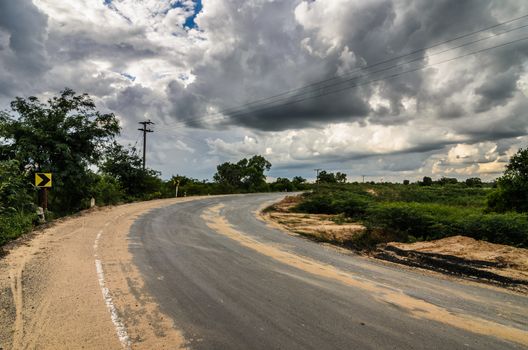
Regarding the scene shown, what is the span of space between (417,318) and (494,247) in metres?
7.22

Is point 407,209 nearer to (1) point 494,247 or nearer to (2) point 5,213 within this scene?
(1) point 494,247

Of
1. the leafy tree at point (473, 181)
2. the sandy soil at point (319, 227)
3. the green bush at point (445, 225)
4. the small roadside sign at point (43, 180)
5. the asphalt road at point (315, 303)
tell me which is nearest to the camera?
the asphalt road at point (315, 303)

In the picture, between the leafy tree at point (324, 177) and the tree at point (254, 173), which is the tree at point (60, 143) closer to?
the tree at point (254, 173)

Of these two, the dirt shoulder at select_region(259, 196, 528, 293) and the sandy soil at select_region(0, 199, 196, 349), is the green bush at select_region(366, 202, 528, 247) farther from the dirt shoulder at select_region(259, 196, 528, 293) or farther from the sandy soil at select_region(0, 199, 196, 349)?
the sandy soil at select_region(0, 199, 196, 349)

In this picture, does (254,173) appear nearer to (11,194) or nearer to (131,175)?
(131,175)

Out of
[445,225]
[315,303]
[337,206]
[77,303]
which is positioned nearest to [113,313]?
[77,303]

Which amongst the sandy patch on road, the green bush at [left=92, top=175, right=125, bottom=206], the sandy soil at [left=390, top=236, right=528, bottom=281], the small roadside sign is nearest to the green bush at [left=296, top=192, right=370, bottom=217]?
the sandy soil at [left=390, top=236, right=528, bottom=281]

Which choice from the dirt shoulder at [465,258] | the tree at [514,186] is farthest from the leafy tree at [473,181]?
the dirt shoulder at [465,258]

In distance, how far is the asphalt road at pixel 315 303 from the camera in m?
4.70

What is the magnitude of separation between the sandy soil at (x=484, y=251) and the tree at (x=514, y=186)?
9.71m

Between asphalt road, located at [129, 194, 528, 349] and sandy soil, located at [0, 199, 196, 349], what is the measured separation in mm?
375

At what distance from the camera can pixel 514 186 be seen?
62.5ft

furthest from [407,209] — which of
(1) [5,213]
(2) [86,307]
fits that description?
(1) [5,213]

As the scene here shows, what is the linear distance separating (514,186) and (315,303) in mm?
18602
